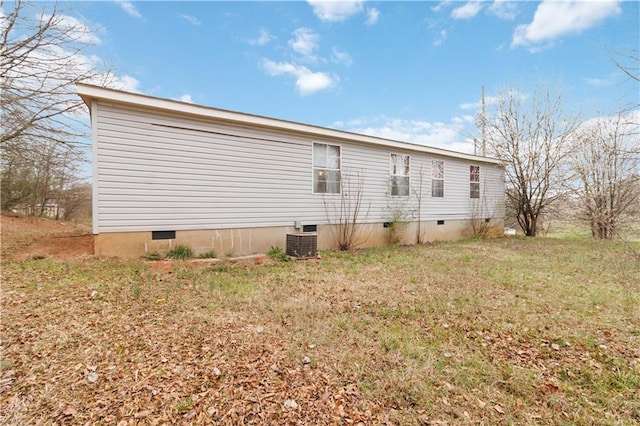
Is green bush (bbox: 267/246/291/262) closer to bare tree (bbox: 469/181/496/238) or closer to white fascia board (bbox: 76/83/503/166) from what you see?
white fascia board (bbox: 76/83/503/166)

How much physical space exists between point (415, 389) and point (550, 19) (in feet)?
37.2

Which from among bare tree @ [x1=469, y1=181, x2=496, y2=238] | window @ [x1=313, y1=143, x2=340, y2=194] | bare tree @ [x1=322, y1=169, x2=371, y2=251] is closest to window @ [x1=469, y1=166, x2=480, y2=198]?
bare tree @ [x1=469, y1=181, x2=496, y2=238]

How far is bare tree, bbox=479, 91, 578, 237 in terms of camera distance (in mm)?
11414

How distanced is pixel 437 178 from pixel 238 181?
727 cm

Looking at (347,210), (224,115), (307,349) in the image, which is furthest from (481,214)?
(307,349)

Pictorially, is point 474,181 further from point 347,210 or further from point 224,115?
point 224,115

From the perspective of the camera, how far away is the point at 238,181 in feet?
21.6

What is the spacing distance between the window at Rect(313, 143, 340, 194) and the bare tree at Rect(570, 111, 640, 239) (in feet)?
28.6

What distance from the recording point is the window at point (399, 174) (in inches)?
361

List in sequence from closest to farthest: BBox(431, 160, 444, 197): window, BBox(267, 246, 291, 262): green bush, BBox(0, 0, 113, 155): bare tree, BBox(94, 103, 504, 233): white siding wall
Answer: BBox(94, 103, 504, 233): white siding wall, BBox(0, 0, 113, 155): bare tree, BBox(267, 246, 291, 262): green bush, BBox(431, 160, 444, 197): window

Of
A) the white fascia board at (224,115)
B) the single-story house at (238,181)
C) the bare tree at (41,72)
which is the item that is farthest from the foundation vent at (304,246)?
the bare tree at (41,72)

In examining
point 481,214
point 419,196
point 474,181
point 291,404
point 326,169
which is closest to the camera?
point 291,404

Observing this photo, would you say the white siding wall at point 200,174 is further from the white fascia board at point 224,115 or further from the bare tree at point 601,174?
the bare tree at point 601,174

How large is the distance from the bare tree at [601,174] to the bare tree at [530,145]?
590 millimetres
